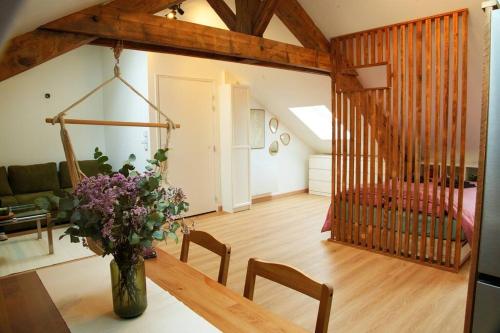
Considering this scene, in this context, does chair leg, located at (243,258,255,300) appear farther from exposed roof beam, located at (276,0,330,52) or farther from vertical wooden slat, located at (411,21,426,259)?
exposed roof beam, located at (276,0,330,52)

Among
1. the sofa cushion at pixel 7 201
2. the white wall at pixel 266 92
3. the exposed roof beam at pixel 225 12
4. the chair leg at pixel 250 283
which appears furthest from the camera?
the white wall at pixel 266 92

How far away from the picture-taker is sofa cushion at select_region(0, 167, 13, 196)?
5094mm

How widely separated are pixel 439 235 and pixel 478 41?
1.86 m

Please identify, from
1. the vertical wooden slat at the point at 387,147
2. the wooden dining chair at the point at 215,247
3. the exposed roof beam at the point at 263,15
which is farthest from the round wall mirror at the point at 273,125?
the wooden dining chair at the point at 215,247

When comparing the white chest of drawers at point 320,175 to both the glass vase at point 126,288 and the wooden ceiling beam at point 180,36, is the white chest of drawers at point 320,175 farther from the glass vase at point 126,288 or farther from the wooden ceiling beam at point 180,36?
the glass vase at point 126,288

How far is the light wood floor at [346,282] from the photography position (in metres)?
2.58

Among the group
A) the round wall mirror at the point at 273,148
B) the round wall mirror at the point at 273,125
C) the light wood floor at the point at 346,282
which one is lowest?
the light wood floor at the point at 346,282

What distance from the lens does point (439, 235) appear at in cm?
349

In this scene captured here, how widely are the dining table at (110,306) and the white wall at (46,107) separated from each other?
15.7 ft

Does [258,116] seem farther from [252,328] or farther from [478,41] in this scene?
[252,328]

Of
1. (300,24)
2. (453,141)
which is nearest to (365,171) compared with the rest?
(453,141)

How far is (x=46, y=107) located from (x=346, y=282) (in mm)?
5198

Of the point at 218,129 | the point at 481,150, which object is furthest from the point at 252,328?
the point at 218,129

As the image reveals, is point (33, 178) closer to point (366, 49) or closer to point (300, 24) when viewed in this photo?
point (300, 24)
